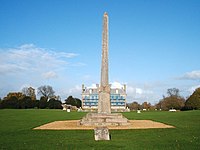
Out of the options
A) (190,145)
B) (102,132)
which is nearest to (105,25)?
(102,132)

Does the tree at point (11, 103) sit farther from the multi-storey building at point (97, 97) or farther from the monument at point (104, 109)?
the monument at point (104, 109)

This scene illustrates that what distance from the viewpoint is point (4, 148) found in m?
9.35

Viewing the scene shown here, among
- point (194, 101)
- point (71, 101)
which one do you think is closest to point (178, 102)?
point (194, 101)

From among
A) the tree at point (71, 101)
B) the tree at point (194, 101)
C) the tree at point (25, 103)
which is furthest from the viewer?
the tree at point (71, 101)

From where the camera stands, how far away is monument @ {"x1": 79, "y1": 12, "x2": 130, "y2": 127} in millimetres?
19969

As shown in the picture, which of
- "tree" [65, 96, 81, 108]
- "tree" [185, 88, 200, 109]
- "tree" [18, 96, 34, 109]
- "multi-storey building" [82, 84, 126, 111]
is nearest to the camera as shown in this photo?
"tree" [185, 88, 200, 109]

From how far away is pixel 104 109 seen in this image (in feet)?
68.6

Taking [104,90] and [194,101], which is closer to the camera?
[104,90]

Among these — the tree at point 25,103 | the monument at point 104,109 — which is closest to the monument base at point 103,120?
the monument at point 104,109

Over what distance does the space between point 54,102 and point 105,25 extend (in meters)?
Result: 54.2

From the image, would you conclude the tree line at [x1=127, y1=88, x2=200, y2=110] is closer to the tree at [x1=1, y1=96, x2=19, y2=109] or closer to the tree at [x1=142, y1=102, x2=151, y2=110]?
the tree at [x1=142, y1=102, x2=151, y2=110]

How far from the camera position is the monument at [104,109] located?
1997cm

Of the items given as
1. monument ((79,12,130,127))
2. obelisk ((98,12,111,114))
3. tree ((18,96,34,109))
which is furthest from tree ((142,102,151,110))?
obelisk ((98,12,111,114))

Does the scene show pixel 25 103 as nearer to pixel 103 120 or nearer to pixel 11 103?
pixel 11 103
